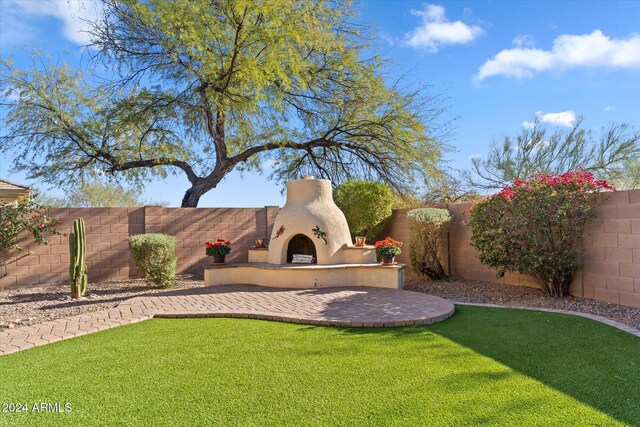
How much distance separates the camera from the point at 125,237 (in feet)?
36.8

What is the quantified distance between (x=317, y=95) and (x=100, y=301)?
32.1ft

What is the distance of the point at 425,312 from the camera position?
20.6ft

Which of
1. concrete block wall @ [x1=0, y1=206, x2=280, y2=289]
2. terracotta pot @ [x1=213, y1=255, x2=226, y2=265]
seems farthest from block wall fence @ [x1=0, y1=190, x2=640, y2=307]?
terracotta pot @ [x1=213, y1=255, x2=226, y2=265]

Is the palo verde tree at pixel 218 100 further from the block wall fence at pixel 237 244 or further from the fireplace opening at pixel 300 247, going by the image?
the fireplace opening at pixel 300 247

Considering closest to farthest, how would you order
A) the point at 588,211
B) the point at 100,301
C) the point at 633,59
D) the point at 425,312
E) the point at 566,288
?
the point at 425,312, the point at 588,211, the point at 566,288, the point at 100,301, the point at 633,59

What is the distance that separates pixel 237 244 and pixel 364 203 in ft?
14.0

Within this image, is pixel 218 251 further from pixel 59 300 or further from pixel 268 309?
pixel 268 309

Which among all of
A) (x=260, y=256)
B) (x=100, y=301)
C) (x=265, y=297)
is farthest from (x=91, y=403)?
(x=260, y=256)

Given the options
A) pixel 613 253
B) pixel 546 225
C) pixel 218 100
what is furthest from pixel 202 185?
pixel 613 253

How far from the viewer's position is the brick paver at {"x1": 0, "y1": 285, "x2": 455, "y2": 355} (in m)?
5.69

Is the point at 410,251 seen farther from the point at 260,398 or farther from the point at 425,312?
the point at 260,398

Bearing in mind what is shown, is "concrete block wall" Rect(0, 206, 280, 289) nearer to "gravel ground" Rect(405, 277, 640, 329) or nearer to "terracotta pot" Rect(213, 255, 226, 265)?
"terracotta pot" Rect(213, 255, 226, 265)

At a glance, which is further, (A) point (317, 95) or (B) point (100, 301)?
(A) point (317, 95)

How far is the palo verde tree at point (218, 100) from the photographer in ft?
40.0
